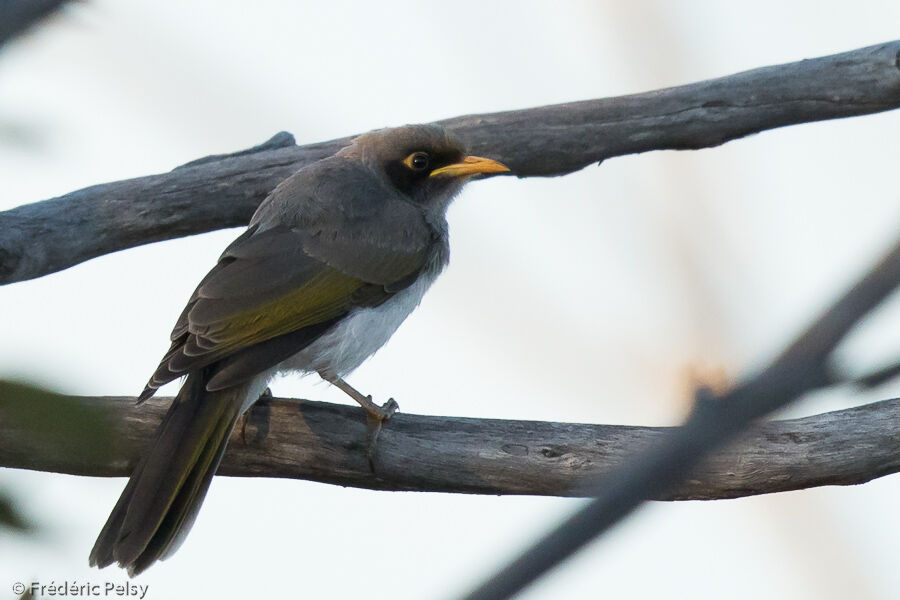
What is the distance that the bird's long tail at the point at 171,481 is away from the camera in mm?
4219

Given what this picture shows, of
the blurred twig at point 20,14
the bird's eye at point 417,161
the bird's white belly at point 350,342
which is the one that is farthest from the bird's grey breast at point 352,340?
the blurred twig at point 20,14

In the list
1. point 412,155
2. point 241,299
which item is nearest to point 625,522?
point 241,299

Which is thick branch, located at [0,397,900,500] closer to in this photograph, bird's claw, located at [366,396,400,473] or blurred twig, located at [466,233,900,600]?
bird's claw, located at [366,396,400,473]

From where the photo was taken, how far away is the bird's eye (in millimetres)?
6281

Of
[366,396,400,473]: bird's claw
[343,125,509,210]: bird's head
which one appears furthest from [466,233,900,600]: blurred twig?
[343,125,509,210]: bird's head

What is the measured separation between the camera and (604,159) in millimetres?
5902

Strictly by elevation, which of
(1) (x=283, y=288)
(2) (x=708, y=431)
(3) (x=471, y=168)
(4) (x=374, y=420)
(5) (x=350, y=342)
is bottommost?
(2) (x=708, y=431)

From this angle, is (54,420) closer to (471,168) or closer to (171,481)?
(171,481)

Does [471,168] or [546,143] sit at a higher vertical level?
[546,143]

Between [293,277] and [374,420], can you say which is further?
[293,277]

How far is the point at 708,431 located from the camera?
843mm

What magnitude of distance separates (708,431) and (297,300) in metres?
4.35

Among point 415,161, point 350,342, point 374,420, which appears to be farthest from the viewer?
point 415,161

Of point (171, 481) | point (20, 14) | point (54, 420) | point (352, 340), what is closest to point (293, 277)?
point (352, 340)
